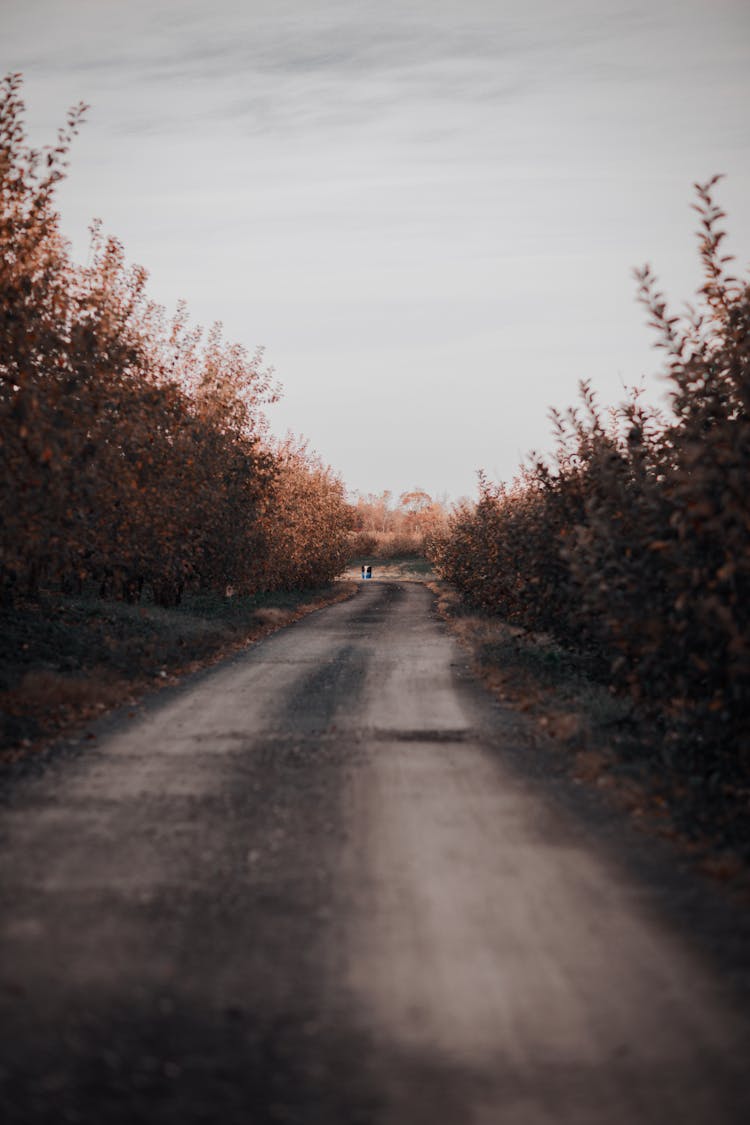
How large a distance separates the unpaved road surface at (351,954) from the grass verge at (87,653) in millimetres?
2573

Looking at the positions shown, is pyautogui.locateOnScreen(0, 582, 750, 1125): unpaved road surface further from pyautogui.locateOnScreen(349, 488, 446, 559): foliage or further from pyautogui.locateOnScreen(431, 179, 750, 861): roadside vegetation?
pyautogui.locateOnScreen(349, 488, 446, 559): foliage

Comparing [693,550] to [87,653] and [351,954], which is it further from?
[87,653]

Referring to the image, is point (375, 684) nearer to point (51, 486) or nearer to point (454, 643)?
point (51, 486)

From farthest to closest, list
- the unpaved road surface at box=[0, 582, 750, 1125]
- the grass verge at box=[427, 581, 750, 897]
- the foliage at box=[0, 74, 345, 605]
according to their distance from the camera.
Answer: the foliage at box=[0, 74, 345, 605] < the grass verge at box=[427, 581, 750, 897] < the unpaved road surface at box=[0, 582, 750, 1125]

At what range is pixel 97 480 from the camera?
1310cm

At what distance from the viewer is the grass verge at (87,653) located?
39.9ft

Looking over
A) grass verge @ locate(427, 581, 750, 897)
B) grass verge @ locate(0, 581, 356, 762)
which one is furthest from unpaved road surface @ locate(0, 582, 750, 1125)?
grass verge @ locate(0, 581, 356, 762)

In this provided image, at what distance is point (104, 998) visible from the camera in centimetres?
451

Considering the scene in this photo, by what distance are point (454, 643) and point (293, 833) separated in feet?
56.0

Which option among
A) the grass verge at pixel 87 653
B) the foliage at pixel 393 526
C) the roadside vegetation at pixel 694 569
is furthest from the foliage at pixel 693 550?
the foliage at pixel 393 526

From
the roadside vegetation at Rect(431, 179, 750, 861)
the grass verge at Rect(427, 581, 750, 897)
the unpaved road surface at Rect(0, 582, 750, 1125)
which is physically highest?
the roadside vegetation at Rect(431, 179, 750, 861)

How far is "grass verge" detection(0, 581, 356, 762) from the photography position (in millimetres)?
12148

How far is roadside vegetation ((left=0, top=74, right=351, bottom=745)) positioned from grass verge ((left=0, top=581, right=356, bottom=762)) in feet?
0.17

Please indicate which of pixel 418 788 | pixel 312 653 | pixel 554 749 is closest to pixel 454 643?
pixel 312 653
